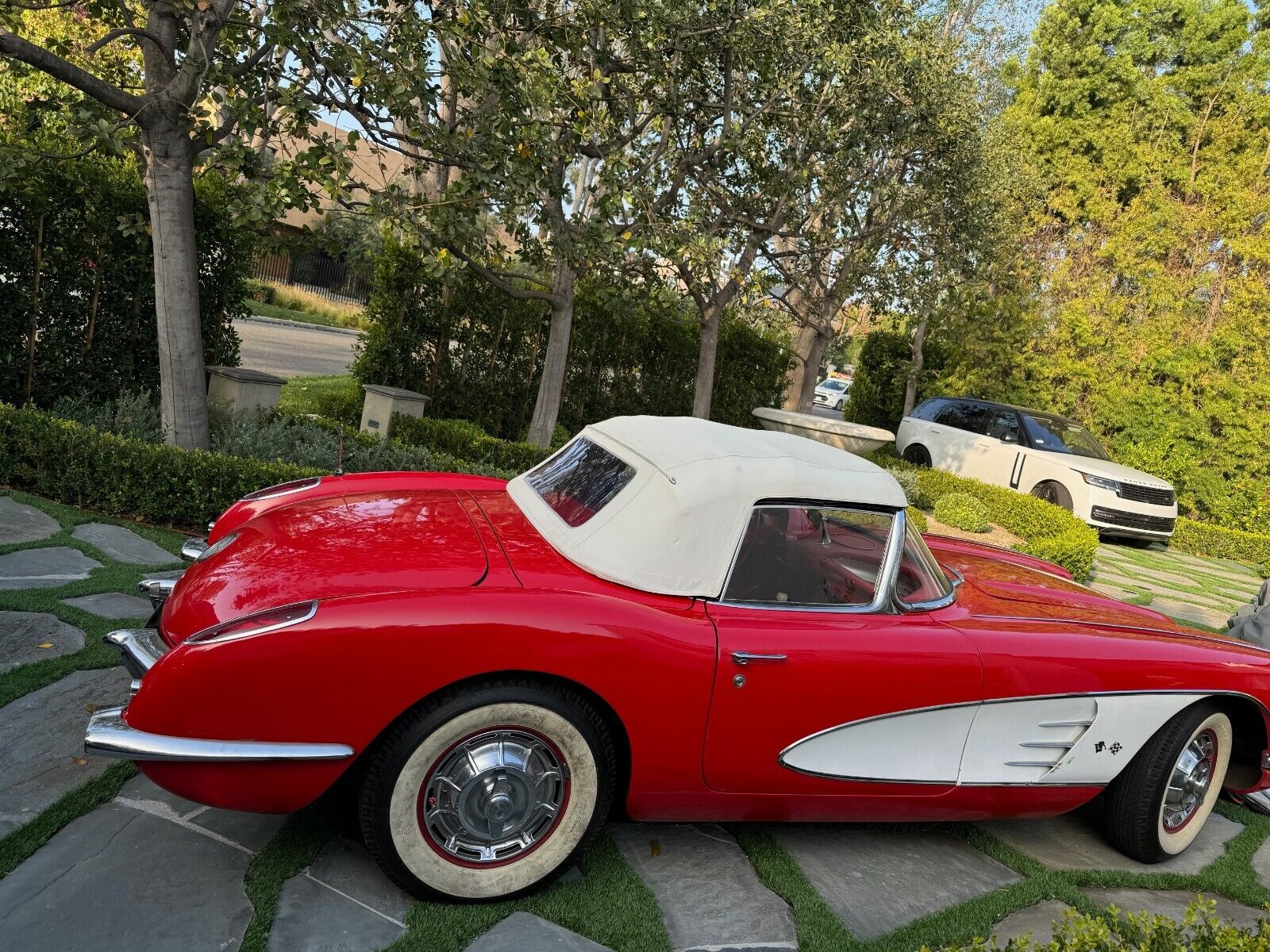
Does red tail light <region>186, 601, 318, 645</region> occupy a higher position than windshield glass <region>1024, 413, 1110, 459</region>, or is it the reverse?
windshield glass <region>1024, 413, 1110, 459</region>


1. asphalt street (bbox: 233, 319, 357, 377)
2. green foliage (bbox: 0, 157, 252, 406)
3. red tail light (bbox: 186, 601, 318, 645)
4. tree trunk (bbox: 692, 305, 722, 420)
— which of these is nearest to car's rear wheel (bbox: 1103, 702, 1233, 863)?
red tail light (bbox: 186, 601, 318, 645)

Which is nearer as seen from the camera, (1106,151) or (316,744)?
(316,744)

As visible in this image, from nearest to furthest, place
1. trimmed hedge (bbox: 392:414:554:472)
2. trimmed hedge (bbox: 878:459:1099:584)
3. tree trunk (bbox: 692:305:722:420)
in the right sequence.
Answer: trimmed hedge (bbox: 392:414:554:472) → trimmed hedge (bbox: 878:459:1099:584) → tree trunk (bbox: 692:305:722:420)

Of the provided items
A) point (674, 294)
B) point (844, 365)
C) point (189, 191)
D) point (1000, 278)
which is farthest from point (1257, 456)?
point (844, 365)

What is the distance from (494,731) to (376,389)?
21.9 feet

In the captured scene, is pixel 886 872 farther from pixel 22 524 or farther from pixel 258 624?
pixel 22 524

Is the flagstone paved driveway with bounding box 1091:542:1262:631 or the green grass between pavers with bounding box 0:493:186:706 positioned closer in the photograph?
the green grass between pavers with bounding box 0:493:186:706

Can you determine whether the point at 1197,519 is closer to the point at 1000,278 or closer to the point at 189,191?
the point at 1000,278

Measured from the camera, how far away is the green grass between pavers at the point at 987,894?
2623 millimetres

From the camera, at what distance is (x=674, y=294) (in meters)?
11.5

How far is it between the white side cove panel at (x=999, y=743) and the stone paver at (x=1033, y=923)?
1.33 ft

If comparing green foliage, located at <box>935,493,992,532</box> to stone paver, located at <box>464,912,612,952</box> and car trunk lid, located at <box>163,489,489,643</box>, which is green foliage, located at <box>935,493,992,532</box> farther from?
stone paver, located at <box>464,912,612,952</box>

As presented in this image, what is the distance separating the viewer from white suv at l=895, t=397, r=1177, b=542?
11.9 meters

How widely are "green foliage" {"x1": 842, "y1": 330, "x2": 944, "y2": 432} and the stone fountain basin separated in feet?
23.5
